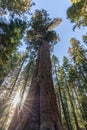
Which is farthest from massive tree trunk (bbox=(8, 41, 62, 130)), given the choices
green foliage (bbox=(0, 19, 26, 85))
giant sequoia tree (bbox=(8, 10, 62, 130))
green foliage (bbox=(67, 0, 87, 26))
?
green foliage (bbox=(67, 0, 87, 26))

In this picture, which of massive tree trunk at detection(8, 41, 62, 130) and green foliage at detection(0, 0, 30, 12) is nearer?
massive tree trunk at detection(8, 41, 62, 130)

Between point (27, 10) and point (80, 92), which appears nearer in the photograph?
point (27, 10)

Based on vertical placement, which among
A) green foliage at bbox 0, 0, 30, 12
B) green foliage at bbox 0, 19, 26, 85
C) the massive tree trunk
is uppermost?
green foliage at bbox 0, 0, 30, 12

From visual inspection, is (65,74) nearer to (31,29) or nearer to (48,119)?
(31,29)

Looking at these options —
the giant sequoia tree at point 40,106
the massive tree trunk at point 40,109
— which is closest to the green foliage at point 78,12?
the giant sequoia tree at point 40,106

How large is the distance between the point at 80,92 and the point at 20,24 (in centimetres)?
1547

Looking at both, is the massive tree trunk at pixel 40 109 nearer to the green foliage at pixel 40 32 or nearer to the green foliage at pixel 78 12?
the green foliage at pixel 78 12

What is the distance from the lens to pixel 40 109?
8.29 meters

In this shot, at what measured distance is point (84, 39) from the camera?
2306cm

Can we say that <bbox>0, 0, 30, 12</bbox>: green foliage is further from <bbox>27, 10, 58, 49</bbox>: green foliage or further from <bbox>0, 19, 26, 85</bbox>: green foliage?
<bbox>27, 10, 58, 49</bbox>: green foliage

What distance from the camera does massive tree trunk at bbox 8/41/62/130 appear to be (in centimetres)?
779

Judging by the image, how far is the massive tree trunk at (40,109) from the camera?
7785 mm

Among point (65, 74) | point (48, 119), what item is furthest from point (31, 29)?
point (65, 74)

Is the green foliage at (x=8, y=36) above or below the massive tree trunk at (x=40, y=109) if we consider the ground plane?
above
